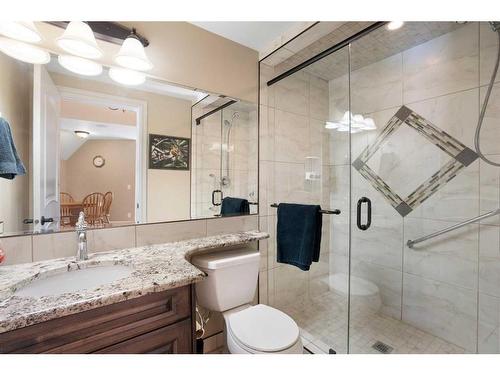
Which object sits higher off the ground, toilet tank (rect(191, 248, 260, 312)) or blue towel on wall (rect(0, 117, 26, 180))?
blue towel on wall (rect(0, 117, 26, 180))

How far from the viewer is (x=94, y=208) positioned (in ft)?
4.11

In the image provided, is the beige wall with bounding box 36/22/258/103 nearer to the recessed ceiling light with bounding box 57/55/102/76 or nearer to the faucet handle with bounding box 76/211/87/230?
the recessed ceiling light with bounding box 57/55/102/76

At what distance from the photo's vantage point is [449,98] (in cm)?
172

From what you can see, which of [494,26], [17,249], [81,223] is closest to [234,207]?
[81,223]

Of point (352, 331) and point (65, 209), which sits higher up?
point (65, 209)

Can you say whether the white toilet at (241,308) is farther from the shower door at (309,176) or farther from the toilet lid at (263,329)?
the shower door at (309,176)

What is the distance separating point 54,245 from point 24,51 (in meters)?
0.91

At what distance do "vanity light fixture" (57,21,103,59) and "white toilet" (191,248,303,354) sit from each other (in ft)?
4.08

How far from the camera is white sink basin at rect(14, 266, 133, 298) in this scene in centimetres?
91

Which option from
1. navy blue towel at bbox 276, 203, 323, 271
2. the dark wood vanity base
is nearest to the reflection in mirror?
navy blue towel at bbox 276, 203, 323, 271

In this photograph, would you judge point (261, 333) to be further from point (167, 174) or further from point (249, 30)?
point (249, 30)

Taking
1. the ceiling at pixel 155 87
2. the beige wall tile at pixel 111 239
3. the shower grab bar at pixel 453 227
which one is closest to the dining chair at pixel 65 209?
the beige wall tile at pixel 111 239

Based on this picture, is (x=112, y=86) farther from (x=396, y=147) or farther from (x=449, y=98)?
(x=449, y=98)
